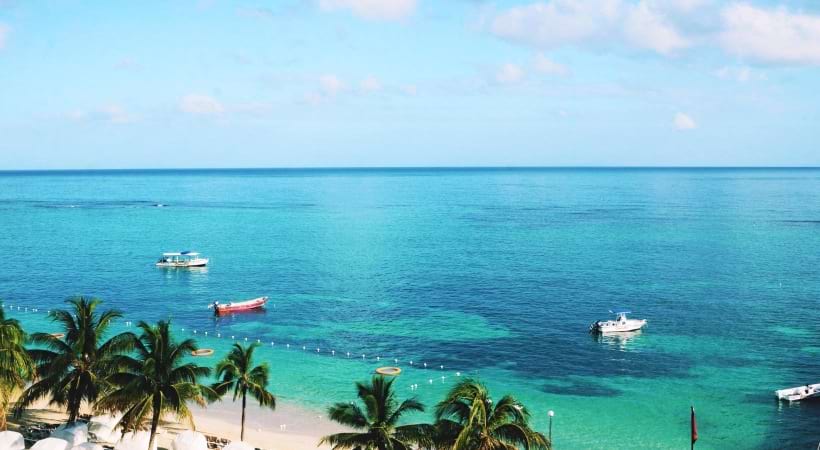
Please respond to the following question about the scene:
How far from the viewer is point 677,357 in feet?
252

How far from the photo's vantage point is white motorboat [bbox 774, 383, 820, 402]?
2469 inches

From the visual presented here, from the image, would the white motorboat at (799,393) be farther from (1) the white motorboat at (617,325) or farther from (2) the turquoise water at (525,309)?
(1) the white motorboat at (617,325)

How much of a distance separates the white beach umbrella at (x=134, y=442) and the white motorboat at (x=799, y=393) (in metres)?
54.2

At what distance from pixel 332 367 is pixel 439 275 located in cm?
5018

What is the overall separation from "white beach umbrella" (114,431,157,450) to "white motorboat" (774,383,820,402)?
2136 inches

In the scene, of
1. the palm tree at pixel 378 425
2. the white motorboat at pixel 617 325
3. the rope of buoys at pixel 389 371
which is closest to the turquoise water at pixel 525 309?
the white motorboat at pixel 617 325

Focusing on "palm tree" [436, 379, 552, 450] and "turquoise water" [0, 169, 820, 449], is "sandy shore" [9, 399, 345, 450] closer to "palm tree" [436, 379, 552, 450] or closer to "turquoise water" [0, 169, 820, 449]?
"turquoise water" [0, 169, 820, 449]

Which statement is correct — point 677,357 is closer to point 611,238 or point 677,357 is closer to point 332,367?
point 332,367

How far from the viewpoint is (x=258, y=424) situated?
196 feet

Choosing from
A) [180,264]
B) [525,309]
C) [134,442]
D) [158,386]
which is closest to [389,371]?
[134,442]

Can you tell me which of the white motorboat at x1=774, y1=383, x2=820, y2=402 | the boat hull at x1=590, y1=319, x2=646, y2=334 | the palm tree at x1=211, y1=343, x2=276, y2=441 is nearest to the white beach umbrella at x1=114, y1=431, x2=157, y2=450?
the palm tree at x1=211, y1=343, x2=276, y2=441

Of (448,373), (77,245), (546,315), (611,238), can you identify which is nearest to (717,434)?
(448,373)

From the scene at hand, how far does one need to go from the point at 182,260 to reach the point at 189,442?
9709 centimetres

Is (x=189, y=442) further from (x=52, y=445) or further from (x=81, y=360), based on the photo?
(x=81, y=360)
